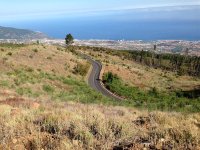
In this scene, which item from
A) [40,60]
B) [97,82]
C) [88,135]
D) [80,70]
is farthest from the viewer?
[80,70]

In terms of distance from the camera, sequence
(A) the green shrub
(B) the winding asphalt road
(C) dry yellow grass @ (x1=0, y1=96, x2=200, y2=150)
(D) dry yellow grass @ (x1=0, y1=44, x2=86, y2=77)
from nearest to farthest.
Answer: (C) dry yellow grass @ (x1=0, y1=96, x2=200, y2=150), (B) the winding asphalt road, (D) dry yellow grass @ (x1=0, y1=44, x2=86, y2=77), (A) the green shrub

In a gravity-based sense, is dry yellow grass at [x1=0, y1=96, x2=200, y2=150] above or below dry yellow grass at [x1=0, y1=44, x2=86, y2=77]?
above

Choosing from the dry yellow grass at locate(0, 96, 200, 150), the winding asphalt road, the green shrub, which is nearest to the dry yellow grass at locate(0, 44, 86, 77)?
the green shrub

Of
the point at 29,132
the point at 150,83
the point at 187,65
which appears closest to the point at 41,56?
the point at 150,83

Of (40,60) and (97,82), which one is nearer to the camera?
(97,82)

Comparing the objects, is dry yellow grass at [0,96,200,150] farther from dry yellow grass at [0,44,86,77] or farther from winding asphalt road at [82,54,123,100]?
dry yellow grass at [0,44,86,77]

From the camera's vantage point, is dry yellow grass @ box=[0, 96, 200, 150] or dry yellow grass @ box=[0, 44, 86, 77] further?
dry yellow grass @ box=[0, 44, 86, 77]

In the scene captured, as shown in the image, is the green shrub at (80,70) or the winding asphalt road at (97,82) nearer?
the winding asphalt road at (97,82)

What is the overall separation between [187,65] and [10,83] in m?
121

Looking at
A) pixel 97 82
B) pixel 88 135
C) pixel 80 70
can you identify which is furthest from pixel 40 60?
pixel 88 135

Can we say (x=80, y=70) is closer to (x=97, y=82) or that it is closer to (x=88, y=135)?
(x=97, y=82)

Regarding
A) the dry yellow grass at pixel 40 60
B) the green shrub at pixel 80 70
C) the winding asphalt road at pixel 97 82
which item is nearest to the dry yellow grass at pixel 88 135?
the winding asphalt road at pixel 97 82

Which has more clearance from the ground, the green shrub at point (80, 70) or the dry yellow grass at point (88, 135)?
the dry yellow grass at point (88, 135)

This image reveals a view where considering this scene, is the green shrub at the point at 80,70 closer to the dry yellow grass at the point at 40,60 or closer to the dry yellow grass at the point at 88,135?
the dry yellow grass at the point at 40,60
